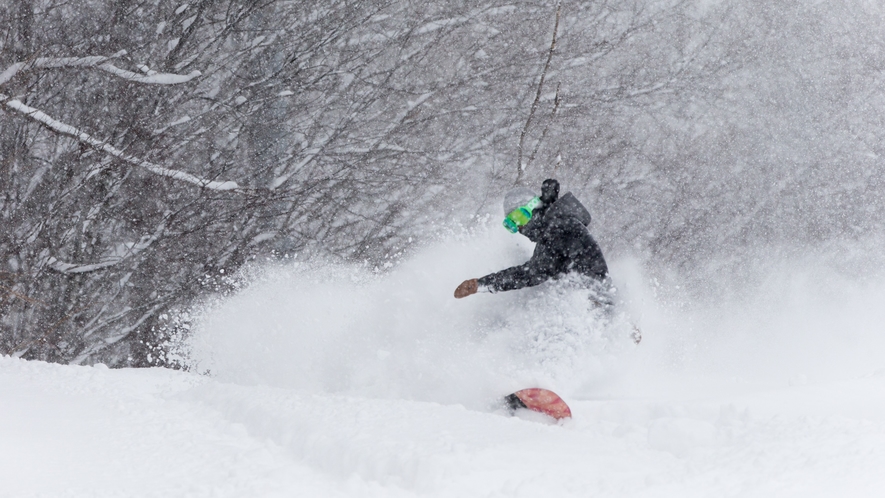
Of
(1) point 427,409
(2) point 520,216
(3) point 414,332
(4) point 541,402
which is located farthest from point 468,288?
(1) point 427,409

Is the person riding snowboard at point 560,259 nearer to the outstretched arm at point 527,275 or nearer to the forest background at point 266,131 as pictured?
the outstretched arm at point 527,275

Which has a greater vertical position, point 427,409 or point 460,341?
point 460,341

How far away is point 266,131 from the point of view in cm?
912

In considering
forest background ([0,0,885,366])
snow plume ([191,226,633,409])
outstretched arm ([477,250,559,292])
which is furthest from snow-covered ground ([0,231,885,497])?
forest background ([0,0,885,366])

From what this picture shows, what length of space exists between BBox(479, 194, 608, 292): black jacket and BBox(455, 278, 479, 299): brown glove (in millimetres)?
102

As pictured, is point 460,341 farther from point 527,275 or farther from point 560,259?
point 560,259

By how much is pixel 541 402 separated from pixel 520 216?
4.75 ft

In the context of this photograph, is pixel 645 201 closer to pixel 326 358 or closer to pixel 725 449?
pixel 326 358

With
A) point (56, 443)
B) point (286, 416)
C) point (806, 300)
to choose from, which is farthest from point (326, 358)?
point (806, 300)

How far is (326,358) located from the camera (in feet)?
19.4

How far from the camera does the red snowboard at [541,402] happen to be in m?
4.12

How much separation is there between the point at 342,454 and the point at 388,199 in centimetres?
749

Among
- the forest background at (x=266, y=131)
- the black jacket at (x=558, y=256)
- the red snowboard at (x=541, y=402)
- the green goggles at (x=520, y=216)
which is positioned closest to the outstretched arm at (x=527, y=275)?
the black jacket at (x=558, y=256)

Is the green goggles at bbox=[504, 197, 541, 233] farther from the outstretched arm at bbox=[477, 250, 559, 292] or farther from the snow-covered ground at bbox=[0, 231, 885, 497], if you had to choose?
the snow-covered ground at bbox=[0, 231, 885, 497]
